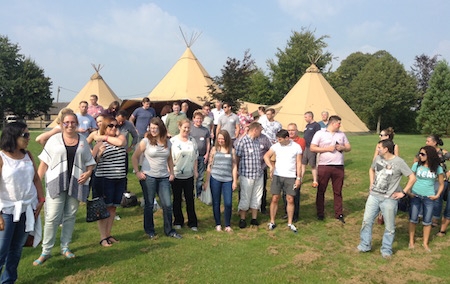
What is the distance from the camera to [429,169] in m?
5.36

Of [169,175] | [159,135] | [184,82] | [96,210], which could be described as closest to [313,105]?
[184,82]

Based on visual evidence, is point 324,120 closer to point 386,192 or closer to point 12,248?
point 386,192

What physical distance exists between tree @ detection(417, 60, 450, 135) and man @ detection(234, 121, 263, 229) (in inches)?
913

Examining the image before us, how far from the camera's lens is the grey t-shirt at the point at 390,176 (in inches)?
194

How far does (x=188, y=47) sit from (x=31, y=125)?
2852 centimetres

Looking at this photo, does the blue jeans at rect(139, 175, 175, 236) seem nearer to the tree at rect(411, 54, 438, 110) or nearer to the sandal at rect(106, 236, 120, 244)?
the sandal at rect(106, 236, 120, 244)

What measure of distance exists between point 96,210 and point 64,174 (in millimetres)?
650

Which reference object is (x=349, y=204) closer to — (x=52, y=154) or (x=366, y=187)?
(x=366, y=187)

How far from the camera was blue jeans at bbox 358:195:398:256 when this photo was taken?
494cm

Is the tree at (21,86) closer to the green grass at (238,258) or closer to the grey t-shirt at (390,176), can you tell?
the green grass at (238,258)

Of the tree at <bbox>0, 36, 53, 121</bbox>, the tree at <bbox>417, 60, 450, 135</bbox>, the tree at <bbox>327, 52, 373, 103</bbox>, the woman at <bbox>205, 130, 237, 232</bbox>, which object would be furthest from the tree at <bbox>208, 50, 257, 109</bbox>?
the tree at <bbox>327, 52, 373, 103</bbox>

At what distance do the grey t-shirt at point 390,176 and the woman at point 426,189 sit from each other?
615mm

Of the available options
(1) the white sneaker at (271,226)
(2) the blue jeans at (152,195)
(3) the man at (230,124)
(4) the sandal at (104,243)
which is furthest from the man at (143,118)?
(1) the white sneaker at (271,226)

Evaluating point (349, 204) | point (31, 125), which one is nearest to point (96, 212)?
point (349, 204)
